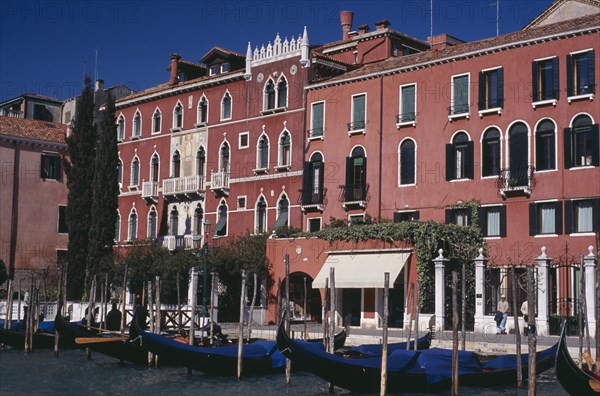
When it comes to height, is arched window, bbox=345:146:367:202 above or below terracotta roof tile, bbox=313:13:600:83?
below

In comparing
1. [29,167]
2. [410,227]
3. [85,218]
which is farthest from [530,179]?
[29,167]

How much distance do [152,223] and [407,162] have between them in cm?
1240

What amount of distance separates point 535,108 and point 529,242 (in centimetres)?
369

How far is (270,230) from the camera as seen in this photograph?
3027 cm

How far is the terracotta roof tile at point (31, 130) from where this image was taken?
38.8 metres

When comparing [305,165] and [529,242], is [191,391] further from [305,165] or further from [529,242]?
[305,165]

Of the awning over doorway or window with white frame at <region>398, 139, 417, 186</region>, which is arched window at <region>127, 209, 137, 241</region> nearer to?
the awning over doorway

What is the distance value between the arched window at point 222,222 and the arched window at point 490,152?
10.7 meters

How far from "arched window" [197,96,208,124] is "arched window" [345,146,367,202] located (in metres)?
7.53

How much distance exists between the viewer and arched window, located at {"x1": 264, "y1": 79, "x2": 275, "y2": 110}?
3216 cm

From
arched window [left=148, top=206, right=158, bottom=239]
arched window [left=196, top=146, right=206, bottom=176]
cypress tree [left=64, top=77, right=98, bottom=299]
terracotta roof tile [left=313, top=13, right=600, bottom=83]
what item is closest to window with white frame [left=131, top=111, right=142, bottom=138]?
cypress tree [left=64, top=77, right=98, bottom=299]

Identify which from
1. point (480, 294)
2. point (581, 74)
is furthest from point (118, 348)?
point (581, 74)

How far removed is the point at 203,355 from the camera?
18641mm

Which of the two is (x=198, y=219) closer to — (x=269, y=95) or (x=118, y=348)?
(x=269, y=95)
